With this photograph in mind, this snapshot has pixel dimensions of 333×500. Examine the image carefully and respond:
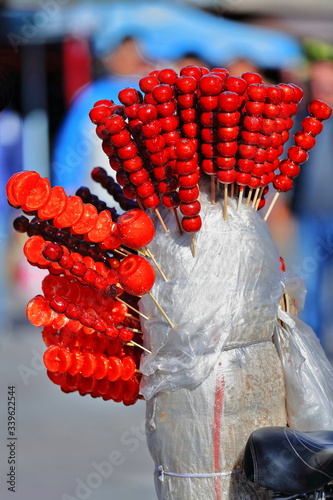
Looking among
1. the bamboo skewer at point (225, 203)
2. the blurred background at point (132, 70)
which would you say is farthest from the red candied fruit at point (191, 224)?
the blurred background at point (132, 70)

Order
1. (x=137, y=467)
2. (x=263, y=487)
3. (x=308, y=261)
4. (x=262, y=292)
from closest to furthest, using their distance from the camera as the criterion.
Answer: (x=263, y=487) → (x=262, y=292) → (x=137, y=467) → (x=308, y=261)

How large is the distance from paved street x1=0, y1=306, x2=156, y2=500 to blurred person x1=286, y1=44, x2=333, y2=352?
5.74ft

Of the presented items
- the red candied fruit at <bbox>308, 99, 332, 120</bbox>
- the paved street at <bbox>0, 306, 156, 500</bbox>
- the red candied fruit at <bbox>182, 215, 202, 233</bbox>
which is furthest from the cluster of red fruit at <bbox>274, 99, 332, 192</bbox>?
the paved street at <bbox>0, 306, 156, 500</bbox>

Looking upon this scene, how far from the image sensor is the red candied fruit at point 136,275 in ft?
7.20

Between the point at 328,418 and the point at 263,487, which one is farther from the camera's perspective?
the point at 328,418

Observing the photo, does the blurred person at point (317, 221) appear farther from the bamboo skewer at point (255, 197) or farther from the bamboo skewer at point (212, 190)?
the bamboo skewer at point (212, 190)

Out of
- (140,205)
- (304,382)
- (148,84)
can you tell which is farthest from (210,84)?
(304,382)

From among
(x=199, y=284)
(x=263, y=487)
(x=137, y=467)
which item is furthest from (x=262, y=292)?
(x=137, y=467)

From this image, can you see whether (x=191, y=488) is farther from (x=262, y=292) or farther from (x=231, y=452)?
(x=262, y=292)

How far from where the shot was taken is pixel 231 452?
2.26m

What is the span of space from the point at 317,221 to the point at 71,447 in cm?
296

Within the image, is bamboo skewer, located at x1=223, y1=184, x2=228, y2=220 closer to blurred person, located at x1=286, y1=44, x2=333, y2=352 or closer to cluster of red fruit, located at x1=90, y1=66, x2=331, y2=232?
cluster of red fruit, located at x1=90, y1=66, x2=331, y2=232

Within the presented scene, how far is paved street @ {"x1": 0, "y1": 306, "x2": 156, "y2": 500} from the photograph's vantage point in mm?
4086

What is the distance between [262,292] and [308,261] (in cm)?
428
